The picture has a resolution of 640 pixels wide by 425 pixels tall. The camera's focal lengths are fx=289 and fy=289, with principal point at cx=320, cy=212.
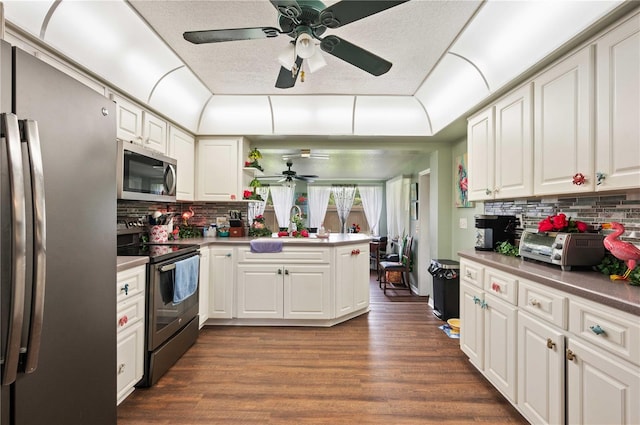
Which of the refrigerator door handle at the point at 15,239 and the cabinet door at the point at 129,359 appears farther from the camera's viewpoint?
the cabinet door at the point at 129,359

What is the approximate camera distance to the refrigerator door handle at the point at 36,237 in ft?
2.83

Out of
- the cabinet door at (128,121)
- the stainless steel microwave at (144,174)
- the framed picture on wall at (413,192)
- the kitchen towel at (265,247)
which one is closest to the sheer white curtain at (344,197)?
the framed picture on wall at (413,192)

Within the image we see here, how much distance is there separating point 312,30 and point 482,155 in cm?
179

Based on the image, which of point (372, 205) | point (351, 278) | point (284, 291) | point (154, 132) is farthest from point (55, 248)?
point (372, 205)

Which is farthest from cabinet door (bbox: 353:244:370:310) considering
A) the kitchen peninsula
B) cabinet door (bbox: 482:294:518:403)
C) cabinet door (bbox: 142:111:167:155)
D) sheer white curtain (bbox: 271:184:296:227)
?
sheer white curtain (bbox: 271:184:296:227)

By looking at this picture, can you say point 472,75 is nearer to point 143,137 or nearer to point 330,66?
point 330,66

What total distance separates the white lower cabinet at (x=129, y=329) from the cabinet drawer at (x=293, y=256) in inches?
49.7

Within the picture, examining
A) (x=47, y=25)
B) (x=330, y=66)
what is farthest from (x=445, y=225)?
(x=47, y=25)

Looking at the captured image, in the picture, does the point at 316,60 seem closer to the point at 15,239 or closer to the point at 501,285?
the point at 15,239

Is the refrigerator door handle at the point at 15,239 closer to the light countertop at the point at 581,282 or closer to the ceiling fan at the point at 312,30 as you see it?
the ceiling fan at the point at 312,30

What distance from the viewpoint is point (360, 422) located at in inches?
67.4

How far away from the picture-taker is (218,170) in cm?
358

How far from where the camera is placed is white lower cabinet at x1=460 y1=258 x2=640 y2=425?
111 centimetres

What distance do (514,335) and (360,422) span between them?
1.05 meters
